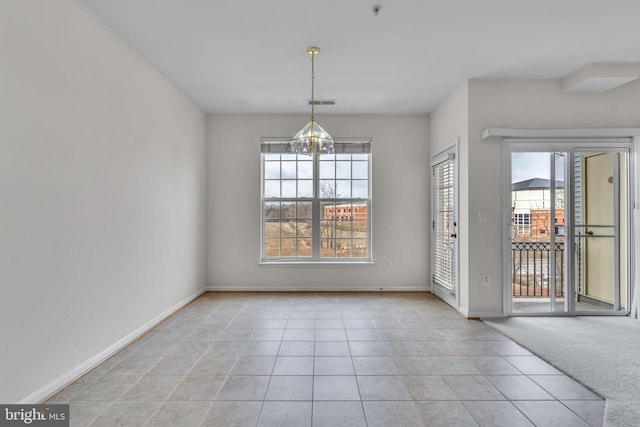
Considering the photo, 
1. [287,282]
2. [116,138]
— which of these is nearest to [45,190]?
[116,138]

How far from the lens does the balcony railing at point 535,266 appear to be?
3.89 m

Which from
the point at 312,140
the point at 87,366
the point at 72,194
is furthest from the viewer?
the point at 312,140

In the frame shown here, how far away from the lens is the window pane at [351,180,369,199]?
17.6ft

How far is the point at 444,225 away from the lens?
184 inches

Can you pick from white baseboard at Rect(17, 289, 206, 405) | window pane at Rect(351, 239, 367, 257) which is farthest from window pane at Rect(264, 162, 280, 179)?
white baseboard at Rect(17, 289, 206, 405)

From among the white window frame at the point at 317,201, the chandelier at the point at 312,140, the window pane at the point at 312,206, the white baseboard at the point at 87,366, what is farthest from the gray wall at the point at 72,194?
the window pane at the point at 312,206

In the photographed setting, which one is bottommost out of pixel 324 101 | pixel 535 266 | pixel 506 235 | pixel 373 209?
pixel 535 266

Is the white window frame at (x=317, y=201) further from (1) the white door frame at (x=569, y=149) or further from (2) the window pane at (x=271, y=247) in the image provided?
(1) the white door frame at (x=569, y=149)

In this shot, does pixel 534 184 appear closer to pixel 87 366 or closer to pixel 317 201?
pixel 317 201

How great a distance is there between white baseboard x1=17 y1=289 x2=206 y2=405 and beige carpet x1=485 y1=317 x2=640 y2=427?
3433 mm

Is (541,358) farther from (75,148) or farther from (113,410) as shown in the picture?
(75,148)

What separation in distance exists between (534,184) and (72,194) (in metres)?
4.58

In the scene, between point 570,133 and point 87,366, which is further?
point 570,133

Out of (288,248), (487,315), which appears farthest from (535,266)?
(288,248)
